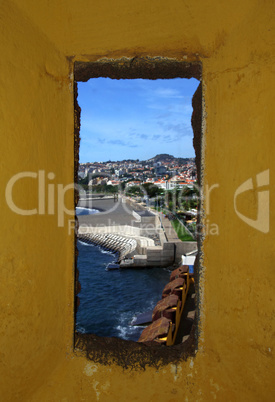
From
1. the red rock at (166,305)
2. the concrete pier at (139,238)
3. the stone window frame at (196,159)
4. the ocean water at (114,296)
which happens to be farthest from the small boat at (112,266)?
the stone window frame at (196,159)

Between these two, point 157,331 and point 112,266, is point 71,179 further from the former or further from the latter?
point 112,266

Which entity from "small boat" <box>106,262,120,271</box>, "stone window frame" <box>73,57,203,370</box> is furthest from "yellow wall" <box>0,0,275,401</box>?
"small boat" <box>106,262,120,271</box>

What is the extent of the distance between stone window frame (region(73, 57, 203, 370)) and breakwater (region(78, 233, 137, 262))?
23.7 metres

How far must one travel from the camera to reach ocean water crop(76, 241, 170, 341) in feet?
48.5

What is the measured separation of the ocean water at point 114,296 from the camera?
14773mm

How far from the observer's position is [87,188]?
8119 centimetres

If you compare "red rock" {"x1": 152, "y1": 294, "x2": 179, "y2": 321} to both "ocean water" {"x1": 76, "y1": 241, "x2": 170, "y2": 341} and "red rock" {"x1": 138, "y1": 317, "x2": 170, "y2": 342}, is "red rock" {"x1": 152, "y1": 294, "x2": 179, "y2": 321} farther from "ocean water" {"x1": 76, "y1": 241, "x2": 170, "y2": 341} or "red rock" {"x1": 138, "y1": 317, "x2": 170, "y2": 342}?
"ocean water" {"x1": 76, "y1": 241, "x2": 170, "y2": 341}

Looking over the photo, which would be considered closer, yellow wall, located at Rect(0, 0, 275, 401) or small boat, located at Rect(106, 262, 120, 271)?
yellow wall, located at Rect(0, 0, 275, 401)

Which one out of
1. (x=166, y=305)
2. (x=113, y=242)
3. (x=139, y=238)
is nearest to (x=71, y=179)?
(x=166, y=305)

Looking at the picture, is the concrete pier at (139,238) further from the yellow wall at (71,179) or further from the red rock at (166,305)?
the yellow wall at (71,179)

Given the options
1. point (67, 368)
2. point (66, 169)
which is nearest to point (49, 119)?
point (66, 169)

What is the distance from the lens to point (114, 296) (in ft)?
61.1

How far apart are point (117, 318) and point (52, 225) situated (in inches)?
592

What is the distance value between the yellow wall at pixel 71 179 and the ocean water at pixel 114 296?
12310mm
